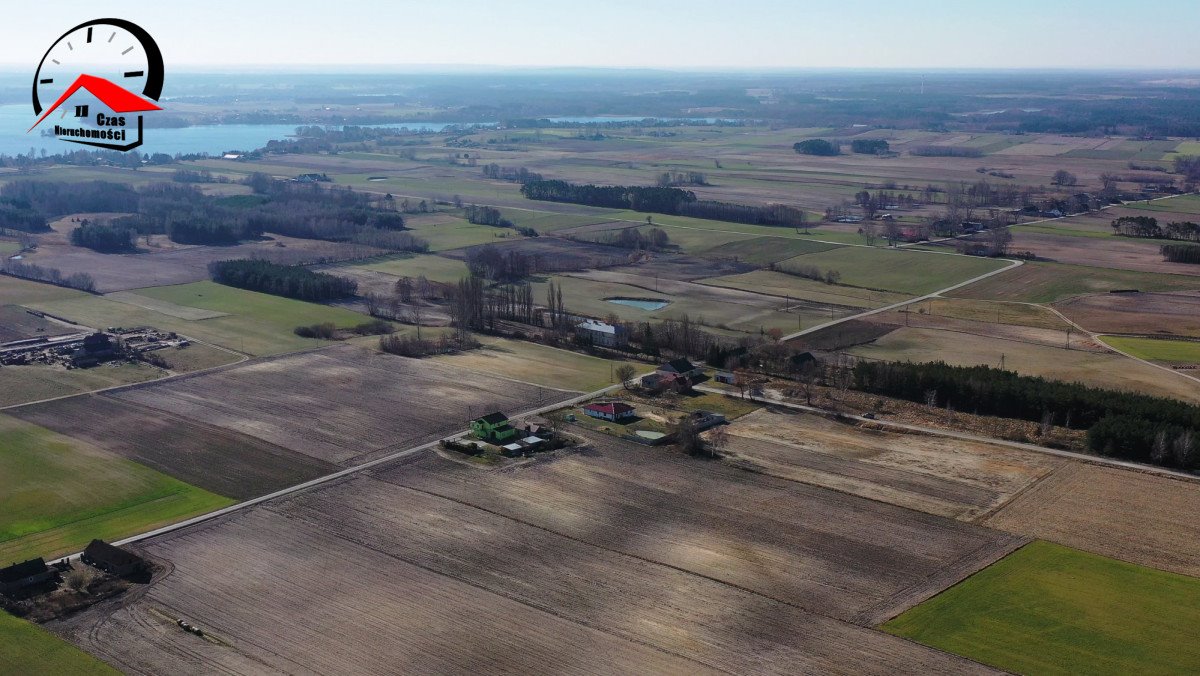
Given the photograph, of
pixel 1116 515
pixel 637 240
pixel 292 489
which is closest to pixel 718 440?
pixel 1116 515

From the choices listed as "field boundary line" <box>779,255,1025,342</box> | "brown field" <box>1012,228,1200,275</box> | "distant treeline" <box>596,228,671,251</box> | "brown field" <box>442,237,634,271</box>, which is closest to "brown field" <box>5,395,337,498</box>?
"field boundary line" <box>779,255,1025,342</box>

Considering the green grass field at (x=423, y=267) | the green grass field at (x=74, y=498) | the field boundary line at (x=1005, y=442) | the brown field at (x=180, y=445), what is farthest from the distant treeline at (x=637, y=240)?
the green grass field at (x=74, y=498)

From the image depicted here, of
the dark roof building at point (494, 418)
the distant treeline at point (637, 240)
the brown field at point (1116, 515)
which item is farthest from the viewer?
the distant treeline at point (637, 240)

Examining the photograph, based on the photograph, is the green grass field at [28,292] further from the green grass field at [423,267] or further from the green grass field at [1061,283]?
the green grass field at [1061,283]

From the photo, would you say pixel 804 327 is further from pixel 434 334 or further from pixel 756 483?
pixel 756 483

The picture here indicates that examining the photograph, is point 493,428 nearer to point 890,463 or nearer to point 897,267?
point 890,463

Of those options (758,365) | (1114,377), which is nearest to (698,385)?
(758,365)
